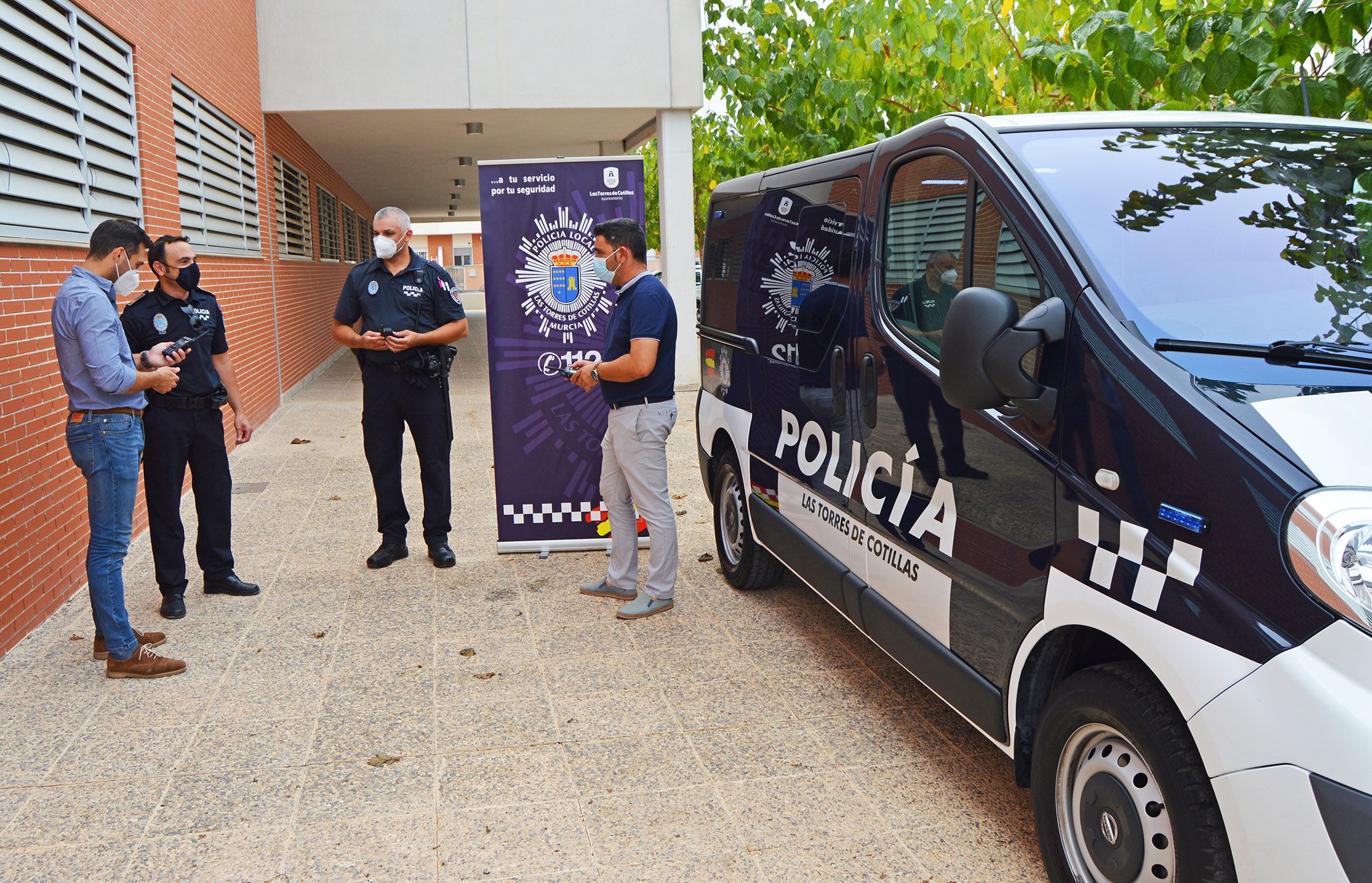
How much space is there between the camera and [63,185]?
6539 millimetres

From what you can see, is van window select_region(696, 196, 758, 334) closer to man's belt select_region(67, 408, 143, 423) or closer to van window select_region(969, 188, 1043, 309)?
van window select_region(969, 188, 1043, 309)

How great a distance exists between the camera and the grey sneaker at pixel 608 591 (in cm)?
609

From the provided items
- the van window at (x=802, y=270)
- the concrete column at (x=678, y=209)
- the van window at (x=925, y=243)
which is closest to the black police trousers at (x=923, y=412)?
the van window at (x=925, y=243)

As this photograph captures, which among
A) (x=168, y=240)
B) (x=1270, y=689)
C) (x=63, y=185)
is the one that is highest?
(x=63, y=185)

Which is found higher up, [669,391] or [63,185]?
[63,185]

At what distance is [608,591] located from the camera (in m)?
6.12

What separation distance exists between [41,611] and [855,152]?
470 centimetres

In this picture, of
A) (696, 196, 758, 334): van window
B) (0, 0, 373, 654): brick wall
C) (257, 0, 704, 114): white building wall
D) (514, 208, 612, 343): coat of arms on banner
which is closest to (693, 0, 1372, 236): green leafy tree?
(257, 0, 704, 114): white building wall

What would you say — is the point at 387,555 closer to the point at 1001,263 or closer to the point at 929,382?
the point at 929,382

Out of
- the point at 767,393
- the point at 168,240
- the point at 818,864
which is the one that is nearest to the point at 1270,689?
the point at 818,864

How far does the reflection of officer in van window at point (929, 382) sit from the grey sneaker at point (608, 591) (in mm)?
2632

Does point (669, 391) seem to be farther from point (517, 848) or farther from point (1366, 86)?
point (1366, 86)

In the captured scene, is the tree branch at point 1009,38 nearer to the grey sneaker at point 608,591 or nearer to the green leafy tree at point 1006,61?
the green leafy tree at point 1006,61

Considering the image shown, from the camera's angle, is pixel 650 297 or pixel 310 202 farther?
pixel 310 202
